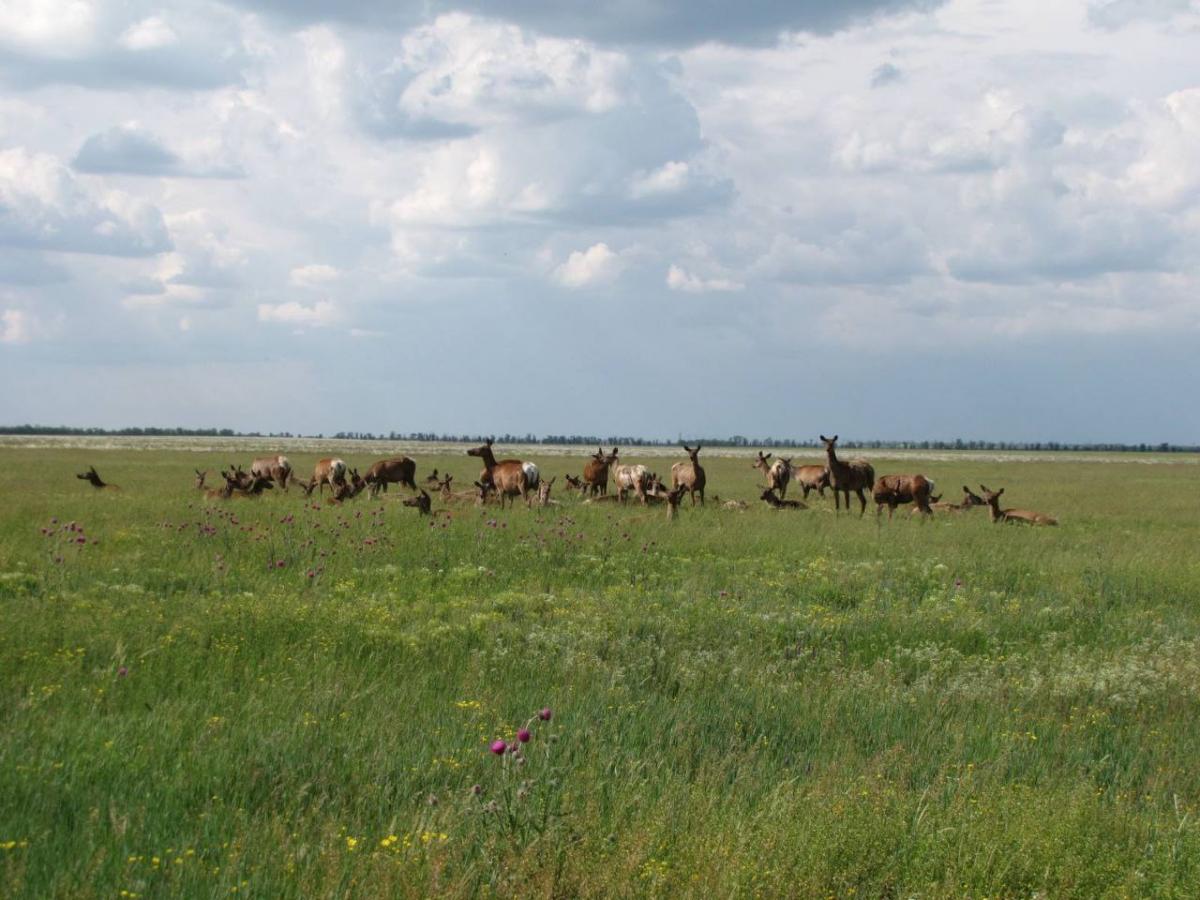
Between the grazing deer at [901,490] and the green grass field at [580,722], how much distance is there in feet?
36.1

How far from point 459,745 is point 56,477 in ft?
131

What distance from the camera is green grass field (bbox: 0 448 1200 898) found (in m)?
5.61

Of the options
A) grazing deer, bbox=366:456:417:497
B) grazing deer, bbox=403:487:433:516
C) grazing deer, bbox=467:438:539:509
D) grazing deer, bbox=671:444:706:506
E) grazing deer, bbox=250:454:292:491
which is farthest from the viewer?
grazing deer, bbox=250:454:292:491

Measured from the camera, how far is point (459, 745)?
7.27 meters

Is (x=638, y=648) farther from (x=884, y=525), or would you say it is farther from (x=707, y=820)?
(x=884, y=525)

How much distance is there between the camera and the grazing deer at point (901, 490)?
28703mm

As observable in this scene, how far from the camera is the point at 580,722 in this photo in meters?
7.93

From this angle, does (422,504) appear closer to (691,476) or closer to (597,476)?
(691,476)

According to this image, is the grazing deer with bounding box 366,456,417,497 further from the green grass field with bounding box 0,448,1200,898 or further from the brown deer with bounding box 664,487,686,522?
the green grass field with bounding box 0,448,1200,898

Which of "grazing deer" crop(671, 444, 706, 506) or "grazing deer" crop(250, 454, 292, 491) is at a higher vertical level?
"grazing deer" crop(671, 444, 706, 506)

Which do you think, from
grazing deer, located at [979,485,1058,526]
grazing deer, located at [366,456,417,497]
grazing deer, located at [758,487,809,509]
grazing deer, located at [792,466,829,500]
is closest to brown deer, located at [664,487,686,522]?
grazing deer, located at [758,487,809,509]

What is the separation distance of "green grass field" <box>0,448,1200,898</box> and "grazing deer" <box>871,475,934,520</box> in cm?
1101

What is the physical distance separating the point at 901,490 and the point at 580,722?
2304 cm

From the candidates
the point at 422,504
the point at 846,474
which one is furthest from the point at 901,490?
the point at 422,504
